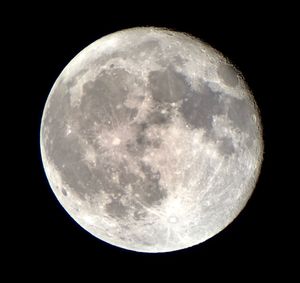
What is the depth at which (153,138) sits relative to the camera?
496 cm

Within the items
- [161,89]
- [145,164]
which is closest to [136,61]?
[161,89]

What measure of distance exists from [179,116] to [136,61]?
2.59ft

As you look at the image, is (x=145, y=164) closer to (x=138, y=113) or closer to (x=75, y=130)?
(x=138, y=113)

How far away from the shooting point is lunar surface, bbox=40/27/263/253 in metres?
5.01

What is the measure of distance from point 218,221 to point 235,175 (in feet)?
2.07

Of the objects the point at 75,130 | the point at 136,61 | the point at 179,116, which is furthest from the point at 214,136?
the point at 75,130

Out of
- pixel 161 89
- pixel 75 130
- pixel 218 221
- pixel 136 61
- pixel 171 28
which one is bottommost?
pixel 218 221

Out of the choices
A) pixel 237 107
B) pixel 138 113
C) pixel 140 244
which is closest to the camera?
pixel 138 113

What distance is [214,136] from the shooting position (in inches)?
202

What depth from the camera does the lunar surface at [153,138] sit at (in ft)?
16.4

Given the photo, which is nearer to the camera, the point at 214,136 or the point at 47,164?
the point at 214,136

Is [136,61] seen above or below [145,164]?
above

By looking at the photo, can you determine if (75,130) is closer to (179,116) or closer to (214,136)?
(179,116)

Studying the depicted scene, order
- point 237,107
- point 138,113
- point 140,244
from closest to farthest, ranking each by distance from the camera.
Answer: point 138,113
point 237,107
point 140,244
